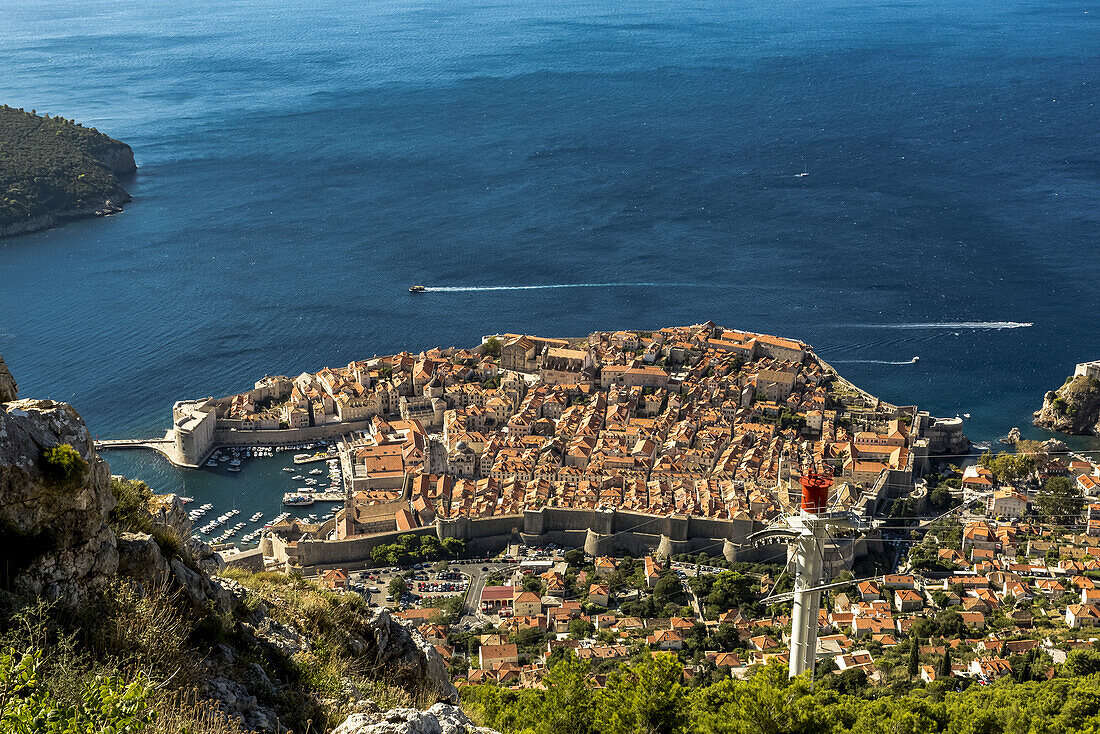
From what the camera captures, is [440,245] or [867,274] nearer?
[867,274]

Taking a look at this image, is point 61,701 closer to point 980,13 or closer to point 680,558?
point 680,558

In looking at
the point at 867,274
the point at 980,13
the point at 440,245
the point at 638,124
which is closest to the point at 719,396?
the point at 867,274

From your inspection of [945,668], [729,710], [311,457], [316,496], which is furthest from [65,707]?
[311,457]

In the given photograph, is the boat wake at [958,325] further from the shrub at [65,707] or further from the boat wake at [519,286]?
the shrub at [65,707]

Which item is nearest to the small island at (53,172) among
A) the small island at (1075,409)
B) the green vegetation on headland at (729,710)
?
the small island at (1075,409)

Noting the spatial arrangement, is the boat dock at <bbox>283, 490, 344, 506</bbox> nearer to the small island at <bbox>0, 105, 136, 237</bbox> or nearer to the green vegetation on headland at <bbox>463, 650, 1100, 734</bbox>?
the green vegetation on headland at <bbox>463, 650, 1100, 734</bbox>

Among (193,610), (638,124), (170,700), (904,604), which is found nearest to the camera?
(170,700)

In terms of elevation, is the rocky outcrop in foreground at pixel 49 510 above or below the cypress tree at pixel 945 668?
above

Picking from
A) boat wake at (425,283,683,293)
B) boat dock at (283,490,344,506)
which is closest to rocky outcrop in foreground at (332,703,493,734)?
boat dock at (283,490,344,506)
